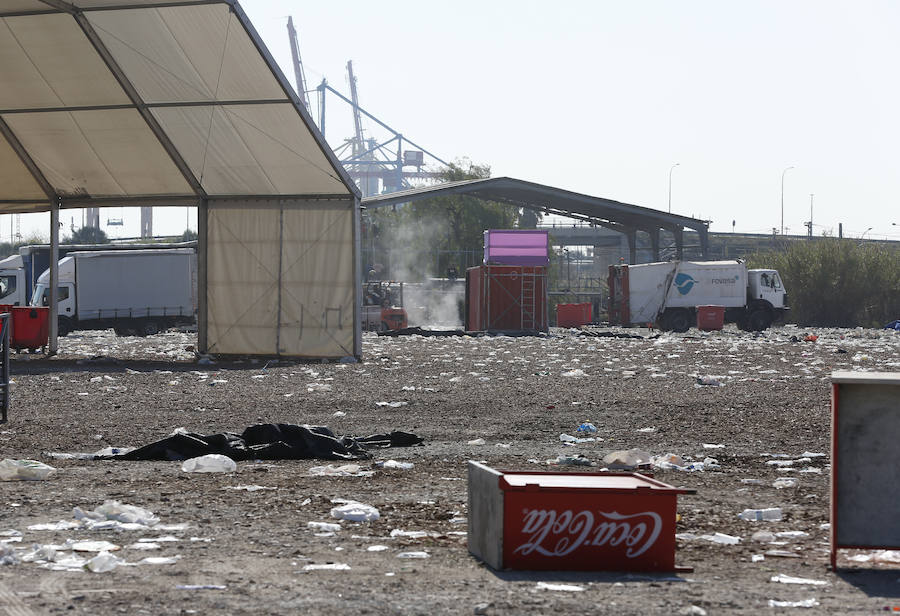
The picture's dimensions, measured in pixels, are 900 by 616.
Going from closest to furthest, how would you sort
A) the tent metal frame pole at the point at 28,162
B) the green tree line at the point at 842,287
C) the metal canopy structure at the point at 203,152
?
the metal canopy structure at the point at 203,152 → the tent metal frame pole at the point at 28,162 → the green tree line at the point at 842,287

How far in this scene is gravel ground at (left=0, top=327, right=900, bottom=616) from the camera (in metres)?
4.71

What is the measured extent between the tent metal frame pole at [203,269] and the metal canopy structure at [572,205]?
26.4 m

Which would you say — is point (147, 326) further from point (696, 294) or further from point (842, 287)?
point (842, 287)

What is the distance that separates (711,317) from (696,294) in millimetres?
2736

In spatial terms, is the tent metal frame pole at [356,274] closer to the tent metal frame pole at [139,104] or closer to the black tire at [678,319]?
the tent metal frame pole at [139,104]

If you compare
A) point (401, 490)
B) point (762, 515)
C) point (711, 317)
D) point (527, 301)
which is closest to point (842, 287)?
point (711, 317)

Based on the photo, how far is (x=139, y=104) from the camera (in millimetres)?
20453

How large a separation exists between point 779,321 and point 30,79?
1500 inches

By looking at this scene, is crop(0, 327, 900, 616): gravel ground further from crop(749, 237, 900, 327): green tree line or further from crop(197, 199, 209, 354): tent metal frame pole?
crop(749, 237, 900, 327): green tree line

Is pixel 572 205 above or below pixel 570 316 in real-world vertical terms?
above

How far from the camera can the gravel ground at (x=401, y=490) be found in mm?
4715

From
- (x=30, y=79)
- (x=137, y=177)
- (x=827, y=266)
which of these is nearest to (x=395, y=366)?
(x=137, y=177)

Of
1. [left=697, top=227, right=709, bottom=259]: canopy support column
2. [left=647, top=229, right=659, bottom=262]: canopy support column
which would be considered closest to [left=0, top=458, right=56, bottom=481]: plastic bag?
[left=697, top=227, right=709, bottom=259]: canopy support column

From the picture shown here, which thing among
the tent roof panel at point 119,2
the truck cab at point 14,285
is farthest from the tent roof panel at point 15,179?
the truck cab at point 14,285
